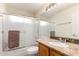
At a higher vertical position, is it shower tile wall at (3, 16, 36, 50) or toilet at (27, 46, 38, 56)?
shower tile wall at (3, 16, 36, 50)

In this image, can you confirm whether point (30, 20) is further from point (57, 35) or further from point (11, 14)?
point (57, 35)

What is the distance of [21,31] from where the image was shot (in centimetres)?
163

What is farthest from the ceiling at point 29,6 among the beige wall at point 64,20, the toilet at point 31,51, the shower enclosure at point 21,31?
the toilet at point 31,51

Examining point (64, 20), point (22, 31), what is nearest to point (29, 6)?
point (22, 31)

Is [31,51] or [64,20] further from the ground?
[64,20]

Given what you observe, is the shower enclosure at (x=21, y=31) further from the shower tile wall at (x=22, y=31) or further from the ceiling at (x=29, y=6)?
the ceiling at (x=29, y=6)

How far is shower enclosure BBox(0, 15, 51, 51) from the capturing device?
5.10ft

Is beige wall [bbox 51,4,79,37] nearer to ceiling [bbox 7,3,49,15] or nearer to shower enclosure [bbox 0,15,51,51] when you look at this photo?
shower enclosure [bbox 0,15,51,51]

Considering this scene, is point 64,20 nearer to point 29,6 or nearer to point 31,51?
point 29,6

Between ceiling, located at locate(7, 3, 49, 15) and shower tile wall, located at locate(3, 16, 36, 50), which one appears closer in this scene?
ceiling, located at locate(7, 3, 49, 15)

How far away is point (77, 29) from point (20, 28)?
3.08 ft

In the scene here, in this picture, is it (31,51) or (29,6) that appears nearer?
(29,6)

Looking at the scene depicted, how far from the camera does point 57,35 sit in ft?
5.78

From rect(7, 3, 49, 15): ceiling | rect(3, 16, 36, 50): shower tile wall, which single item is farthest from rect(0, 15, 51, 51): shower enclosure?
rect(7, 3, 49, 15): ceiling
